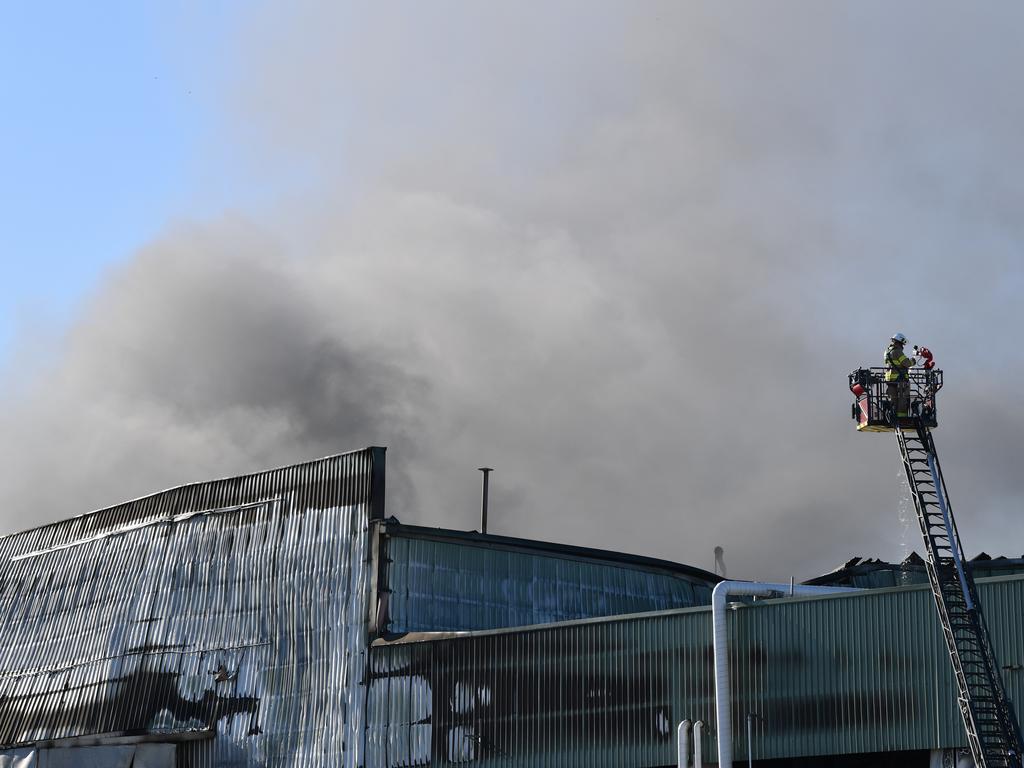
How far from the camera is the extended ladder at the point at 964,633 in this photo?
3219 centimetres

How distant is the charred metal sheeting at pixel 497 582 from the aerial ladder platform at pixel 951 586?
55.7 ft

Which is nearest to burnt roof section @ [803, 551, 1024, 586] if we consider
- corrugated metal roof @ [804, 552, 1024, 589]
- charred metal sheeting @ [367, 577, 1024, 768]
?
corrugated metal roof @ [804, 552, 1024, 589]

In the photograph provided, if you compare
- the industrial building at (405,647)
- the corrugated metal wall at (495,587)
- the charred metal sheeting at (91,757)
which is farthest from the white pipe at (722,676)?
the charred metal sheeting at (91,757)

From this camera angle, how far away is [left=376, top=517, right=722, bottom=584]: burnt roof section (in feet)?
154

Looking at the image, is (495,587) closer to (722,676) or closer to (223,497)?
(223,497)

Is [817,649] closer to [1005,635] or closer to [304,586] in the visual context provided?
[1005,635]

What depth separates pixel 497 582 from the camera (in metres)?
48.5

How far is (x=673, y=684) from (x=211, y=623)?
19189mm

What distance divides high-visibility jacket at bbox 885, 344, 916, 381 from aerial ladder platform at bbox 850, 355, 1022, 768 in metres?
0.21

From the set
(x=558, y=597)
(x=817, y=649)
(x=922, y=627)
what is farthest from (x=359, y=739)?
(x=922, y=627)

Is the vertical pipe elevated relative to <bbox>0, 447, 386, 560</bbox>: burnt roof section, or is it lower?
lower

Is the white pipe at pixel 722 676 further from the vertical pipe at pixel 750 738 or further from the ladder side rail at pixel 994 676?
the ladder side rail at pixel 994 676

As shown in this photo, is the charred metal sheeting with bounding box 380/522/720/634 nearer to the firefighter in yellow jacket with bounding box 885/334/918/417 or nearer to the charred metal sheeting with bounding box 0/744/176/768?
the charred metal sheeting with bounding box 0/744/176/768

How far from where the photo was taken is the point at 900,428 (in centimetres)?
3466
